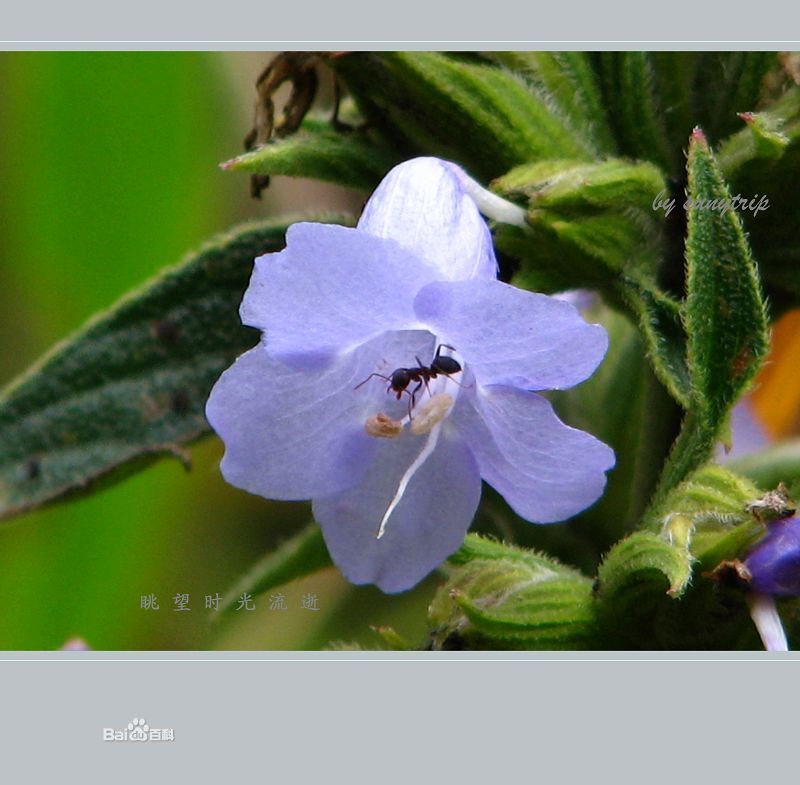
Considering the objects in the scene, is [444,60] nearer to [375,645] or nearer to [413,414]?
[413,414]

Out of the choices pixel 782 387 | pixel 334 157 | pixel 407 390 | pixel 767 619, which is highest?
pixel 334 157

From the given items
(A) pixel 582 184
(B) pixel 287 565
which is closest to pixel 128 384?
(B) pixel 287 565

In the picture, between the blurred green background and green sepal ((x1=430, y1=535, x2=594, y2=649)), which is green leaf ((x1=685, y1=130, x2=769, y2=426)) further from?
the blurred green background

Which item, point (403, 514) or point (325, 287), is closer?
point (325, 287)

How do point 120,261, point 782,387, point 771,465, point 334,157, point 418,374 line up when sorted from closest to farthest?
point 418,374, point 334,157, point 771,465, point 782,387, point 120,261

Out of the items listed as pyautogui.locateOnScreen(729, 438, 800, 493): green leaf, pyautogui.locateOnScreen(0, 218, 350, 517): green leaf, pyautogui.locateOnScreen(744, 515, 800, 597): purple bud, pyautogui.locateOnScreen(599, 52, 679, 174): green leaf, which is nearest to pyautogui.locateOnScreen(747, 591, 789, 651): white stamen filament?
pyautogui.locateOnScreen(744, 515, 800, 597): purple bud

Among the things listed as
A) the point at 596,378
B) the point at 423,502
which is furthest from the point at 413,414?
the point at 596,378

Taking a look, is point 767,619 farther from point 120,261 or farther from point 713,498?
point 120,261
